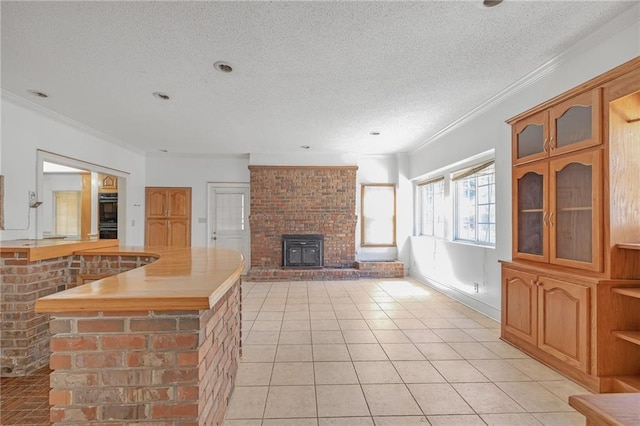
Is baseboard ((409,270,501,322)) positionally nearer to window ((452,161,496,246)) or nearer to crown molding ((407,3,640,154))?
window ((452,161,496,246))

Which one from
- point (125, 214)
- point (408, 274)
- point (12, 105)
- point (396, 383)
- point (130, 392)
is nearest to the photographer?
point (130, 392)

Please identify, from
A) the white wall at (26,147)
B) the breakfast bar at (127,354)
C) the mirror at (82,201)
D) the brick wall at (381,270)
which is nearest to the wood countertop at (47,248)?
the white wall at (26,147)

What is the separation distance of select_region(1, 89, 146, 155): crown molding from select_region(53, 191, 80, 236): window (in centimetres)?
282

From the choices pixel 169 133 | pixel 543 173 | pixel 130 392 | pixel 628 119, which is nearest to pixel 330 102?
pixel 543 173

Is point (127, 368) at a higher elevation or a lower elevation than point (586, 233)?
lower

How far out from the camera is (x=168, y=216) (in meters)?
6.62

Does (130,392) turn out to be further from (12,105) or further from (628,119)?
(12,105)

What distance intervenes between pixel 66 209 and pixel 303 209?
19.1 feet

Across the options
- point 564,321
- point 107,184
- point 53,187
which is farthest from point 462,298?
point 53,187

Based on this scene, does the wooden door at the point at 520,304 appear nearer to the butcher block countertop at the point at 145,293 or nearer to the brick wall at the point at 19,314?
the butcher block countertop at the point at 145,293

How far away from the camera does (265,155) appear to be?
6.48 m

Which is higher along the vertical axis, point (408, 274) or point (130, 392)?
point (130, 392)

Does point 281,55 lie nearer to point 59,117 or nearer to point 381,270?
point 59,117

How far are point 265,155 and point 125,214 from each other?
2.98 metres
